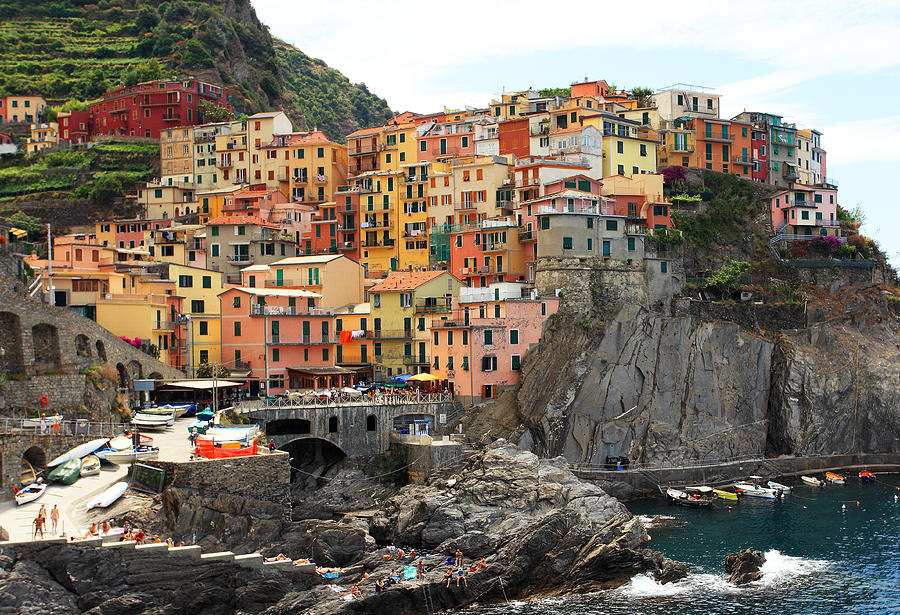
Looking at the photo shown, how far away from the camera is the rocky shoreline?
4294 centimetres

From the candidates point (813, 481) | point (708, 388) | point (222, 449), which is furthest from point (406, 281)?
point (813, 481)

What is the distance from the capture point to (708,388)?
257 ft

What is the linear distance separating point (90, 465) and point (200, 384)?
15.8 m

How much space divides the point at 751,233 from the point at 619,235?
17.4 meters

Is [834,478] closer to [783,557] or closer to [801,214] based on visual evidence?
[783,557]

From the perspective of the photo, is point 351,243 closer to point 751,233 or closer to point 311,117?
point 751,233

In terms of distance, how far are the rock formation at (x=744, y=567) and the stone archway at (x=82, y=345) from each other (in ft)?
120

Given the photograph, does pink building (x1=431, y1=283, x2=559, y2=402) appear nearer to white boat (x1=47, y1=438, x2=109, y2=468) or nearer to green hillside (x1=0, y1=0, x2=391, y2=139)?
white boat (x1=47, y1=438, x2=109, y2=468)

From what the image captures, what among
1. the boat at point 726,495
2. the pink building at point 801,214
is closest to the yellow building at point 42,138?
the pink building at point 801,214

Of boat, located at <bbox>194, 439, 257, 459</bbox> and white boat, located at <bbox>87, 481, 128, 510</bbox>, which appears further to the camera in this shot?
boat, located at <bbox>194, 439, 257, 459</bbox>

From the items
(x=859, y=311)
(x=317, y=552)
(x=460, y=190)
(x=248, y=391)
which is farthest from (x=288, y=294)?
(x=859, y=311)

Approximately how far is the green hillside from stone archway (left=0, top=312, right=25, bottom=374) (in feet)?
247

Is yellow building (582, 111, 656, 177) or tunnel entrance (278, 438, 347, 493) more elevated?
yellow building (582, 111, 656, 177)

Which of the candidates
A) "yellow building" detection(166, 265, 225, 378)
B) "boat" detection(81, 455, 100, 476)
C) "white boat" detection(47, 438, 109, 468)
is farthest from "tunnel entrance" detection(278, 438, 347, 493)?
"boat" detection(81, 455, 100, 476)
